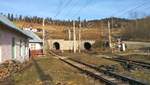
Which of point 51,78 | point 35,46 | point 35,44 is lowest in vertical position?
point 51,78

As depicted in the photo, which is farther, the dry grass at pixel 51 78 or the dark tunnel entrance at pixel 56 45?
the dark tunnel entrance at pixel 56 45

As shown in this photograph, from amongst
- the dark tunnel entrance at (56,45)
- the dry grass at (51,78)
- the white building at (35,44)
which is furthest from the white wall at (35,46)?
the dry grass at (51,78)

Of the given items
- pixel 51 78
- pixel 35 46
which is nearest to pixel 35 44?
pixel 35 46

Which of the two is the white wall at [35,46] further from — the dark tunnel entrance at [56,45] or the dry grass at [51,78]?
the dry grass at [51,78]

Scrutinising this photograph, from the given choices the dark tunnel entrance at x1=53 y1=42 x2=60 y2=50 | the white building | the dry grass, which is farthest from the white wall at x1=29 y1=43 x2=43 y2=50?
the dry grass

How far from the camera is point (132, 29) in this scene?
478 ft

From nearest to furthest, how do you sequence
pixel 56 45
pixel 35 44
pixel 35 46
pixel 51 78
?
pixel 51 78, pixel 35 46, pixel 35 44, pixel 56 45

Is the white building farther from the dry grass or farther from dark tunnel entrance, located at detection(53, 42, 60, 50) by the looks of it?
the dry grass

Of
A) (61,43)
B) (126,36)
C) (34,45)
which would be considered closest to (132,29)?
(126,36)

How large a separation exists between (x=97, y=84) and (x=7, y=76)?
6.27 metres

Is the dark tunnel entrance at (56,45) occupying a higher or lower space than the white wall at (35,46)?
higher

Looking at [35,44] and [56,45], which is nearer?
→ [35,44]

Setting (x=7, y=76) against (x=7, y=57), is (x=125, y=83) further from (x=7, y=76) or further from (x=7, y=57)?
(x=7, y=57)

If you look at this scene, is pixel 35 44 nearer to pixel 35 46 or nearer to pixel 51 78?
pixel 35 46
